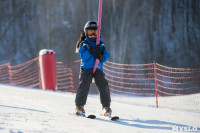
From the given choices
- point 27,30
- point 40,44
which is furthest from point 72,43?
point 27,30

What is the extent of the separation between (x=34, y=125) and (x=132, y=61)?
33.4 ft

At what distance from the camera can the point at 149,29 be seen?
1257 cm

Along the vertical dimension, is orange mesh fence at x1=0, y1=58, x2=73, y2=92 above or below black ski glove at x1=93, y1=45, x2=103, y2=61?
above

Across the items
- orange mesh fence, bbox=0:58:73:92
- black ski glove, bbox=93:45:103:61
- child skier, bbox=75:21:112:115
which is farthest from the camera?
orange mesh fence, bbox=0:58:73:92

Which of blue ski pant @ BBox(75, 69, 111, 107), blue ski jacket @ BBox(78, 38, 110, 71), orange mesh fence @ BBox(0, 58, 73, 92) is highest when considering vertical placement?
orange mesh fence @ BBox(0, 58, 73, 92)

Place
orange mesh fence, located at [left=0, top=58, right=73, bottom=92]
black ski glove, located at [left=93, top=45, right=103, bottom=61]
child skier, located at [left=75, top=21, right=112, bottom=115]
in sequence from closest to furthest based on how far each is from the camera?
black ski glove, located at [left=93, top=45, right=103, bottom=61], child skier, located at [left=75, top=21, right=112, bottom=115], orange mesh fence, located at [left=0, top=58, right=73, bottom=92]

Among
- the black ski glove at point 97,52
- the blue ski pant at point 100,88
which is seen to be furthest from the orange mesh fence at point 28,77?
the black ski glove at point 97,52

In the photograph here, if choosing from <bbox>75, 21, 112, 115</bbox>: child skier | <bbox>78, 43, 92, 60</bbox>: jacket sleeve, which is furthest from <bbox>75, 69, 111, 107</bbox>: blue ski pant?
<bbox>78, 43, 92, 60</bbox>: jacket sleeve

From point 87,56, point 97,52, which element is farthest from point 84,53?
point 97,52

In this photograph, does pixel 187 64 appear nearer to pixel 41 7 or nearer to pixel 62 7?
pixel 62 7

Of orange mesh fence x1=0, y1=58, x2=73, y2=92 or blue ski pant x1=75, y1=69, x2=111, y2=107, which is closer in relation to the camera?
blue ski pant x1=75, y1=69, x2=111, y2=107

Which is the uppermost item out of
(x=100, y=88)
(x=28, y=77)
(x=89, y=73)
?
(x=28, y=77)

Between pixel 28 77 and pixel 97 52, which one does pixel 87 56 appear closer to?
pixel 97 52

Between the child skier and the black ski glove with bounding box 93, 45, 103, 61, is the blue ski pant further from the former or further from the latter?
the black ski glove with bounding box 93, 45, 103, 61
